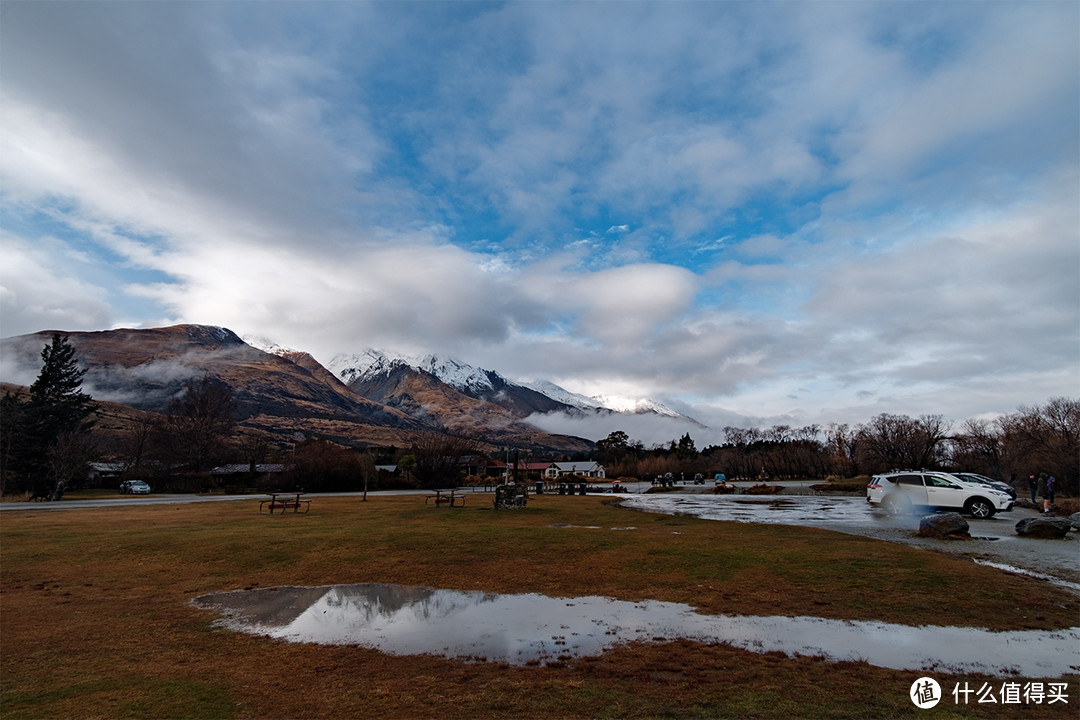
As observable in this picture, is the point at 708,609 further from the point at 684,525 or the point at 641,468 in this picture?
the point at 641,468

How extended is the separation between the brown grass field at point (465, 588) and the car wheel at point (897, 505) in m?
9.29

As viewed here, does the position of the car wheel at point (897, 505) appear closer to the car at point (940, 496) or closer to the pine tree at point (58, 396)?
the car at point (940, 496)

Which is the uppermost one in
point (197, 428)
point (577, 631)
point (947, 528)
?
point (197, 428)

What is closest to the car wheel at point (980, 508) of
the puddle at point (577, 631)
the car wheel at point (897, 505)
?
the car wheel at point (897, 505)

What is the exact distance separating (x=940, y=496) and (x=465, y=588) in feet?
76.4

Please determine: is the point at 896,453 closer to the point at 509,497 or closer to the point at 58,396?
the point at 509,497

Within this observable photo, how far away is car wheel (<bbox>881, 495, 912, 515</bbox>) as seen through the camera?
25969mm

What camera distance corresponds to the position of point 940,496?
24.8 metres

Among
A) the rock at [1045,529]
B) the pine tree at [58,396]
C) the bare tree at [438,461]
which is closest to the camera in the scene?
the rock at [1045,529]

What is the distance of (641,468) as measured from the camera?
5285 inches

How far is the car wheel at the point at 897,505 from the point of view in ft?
85.2

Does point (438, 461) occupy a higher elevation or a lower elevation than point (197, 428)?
lower

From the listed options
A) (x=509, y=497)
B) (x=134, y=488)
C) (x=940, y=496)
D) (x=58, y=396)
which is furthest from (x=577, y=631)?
(x=58, y=396)

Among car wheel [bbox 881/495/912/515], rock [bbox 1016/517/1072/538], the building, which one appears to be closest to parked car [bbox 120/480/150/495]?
car wheel [bbox 881/495/912/515]
